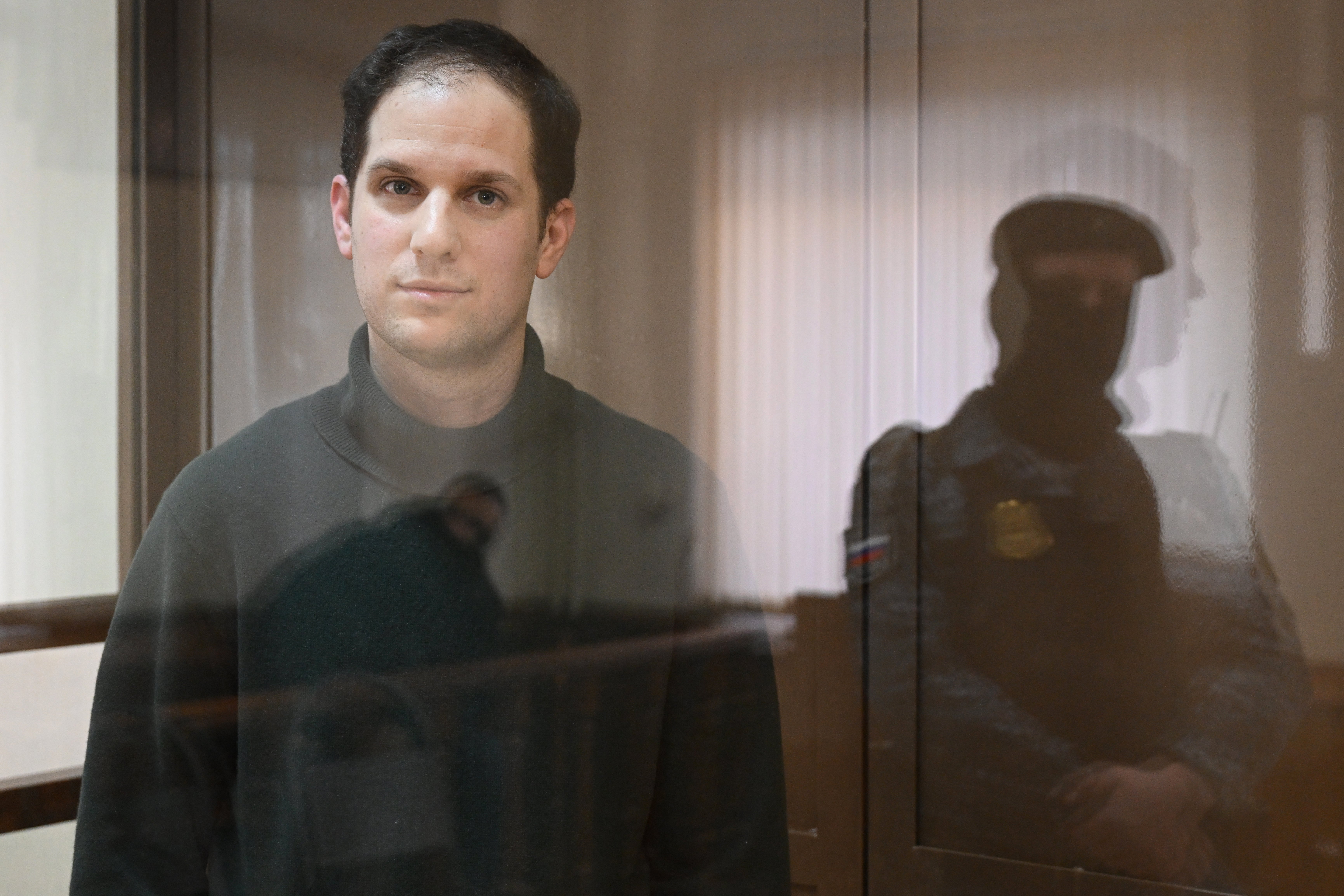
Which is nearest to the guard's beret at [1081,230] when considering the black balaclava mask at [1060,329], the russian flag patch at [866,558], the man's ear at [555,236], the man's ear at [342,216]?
the black balaclava mask at [1060,329]

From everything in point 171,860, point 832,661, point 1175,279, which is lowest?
point 171,860

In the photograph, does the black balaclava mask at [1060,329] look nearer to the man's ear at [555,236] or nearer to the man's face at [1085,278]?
the man's face at [1085,278]

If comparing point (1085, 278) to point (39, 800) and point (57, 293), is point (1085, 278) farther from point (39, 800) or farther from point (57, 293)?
point (39, 800)

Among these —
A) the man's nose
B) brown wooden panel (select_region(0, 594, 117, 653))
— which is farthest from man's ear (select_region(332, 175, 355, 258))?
brown wooden panel (select_region(0, 594, 117, 653))

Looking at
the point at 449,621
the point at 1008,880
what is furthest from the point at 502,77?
the point at 1008,880

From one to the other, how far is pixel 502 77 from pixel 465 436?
0.33m

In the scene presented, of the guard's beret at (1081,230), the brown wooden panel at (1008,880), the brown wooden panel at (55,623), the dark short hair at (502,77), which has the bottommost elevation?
the brown wooden panel at (1008,880)

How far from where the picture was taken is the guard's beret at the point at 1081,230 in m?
0.91

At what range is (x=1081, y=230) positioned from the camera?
3.04 ft

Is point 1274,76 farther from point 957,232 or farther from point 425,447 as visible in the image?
point 425,447

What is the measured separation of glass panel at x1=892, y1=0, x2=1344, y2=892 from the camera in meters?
0.88

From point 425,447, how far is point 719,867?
47cm

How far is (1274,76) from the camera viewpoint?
0.88 metres

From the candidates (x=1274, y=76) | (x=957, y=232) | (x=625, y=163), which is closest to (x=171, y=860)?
(x=625, y=163)
